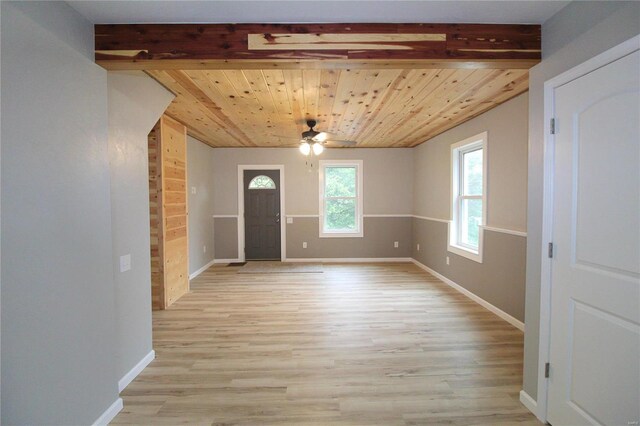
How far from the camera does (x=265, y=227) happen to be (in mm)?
6109

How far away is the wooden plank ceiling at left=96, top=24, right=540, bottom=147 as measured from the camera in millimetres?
1751

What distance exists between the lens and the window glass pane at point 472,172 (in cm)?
389

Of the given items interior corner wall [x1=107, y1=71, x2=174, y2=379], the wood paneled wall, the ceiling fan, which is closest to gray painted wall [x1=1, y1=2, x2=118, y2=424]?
interior corner wall [x1=107, y1=71, x2=174, y2=379]

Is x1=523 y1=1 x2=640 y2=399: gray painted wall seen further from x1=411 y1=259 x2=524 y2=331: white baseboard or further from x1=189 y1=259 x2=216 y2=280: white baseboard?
x1=189 y1=259 x2=216 y2=280: white baseboard

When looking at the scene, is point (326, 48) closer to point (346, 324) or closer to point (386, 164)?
point (346, 324)

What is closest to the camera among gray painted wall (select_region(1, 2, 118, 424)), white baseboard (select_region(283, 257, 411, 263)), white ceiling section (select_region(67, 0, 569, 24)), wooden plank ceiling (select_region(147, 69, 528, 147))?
gray painted wall (select_region(1, 2, 118, 424))

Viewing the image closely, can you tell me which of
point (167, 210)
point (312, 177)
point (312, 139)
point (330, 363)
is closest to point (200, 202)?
point (167, 210)

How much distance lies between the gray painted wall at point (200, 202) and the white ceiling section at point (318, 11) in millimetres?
3343

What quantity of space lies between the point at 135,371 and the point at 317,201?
4.38 m

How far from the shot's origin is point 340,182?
613 cm

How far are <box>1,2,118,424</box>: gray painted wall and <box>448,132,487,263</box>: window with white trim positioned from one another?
3.99 metres

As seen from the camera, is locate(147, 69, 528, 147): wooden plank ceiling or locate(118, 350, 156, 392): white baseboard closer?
locate(118, 350, 156, 392): white baseboard

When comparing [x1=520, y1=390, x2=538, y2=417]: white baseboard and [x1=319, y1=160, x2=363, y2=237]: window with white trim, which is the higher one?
[x1=319, y1=160, x2=363, y2=237]: window with white trim

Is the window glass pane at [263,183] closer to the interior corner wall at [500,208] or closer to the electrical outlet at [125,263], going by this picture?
the interior corner wall at [500,208]
